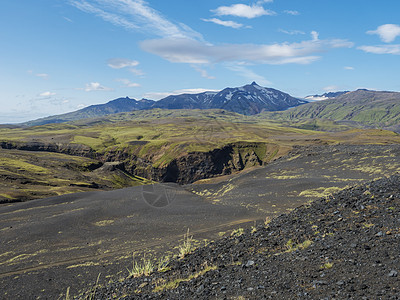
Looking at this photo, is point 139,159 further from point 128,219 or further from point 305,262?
point 305,262

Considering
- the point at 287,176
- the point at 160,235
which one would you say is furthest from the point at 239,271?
the point at 287,176

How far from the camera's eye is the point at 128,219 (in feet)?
96.8

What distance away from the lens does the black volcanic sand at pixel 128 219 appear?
17562 millimetres

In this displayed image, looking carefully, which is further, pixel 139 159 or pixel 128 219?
pixel 139 159

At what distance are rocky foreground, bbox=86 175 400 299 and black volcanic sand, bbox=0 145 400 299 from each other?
6.17 meters

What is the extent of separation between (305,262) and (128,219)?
77.8 feet

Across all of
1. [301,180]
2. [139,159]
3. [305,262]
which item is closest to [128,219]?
[305,262]

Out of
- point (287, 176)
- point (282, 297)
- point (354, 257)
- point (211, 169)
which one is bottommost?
point (211, 169)

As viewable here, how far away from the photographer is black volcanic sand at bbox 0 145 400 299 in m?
17.6

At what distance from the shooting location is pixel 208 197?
4056cm

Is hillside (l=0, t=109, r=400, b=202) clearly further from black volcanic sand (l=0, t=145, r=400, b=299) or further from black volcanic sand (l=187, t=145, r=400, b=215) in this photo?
black volcanic sand (l=187, t=145, r=400, b=215)

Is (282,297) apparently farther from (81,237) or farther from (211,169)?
(211,169)

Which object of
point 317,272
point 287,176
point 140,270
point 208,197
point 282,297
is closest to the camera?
point 282,297

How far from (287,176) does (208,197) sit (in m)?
14.7
